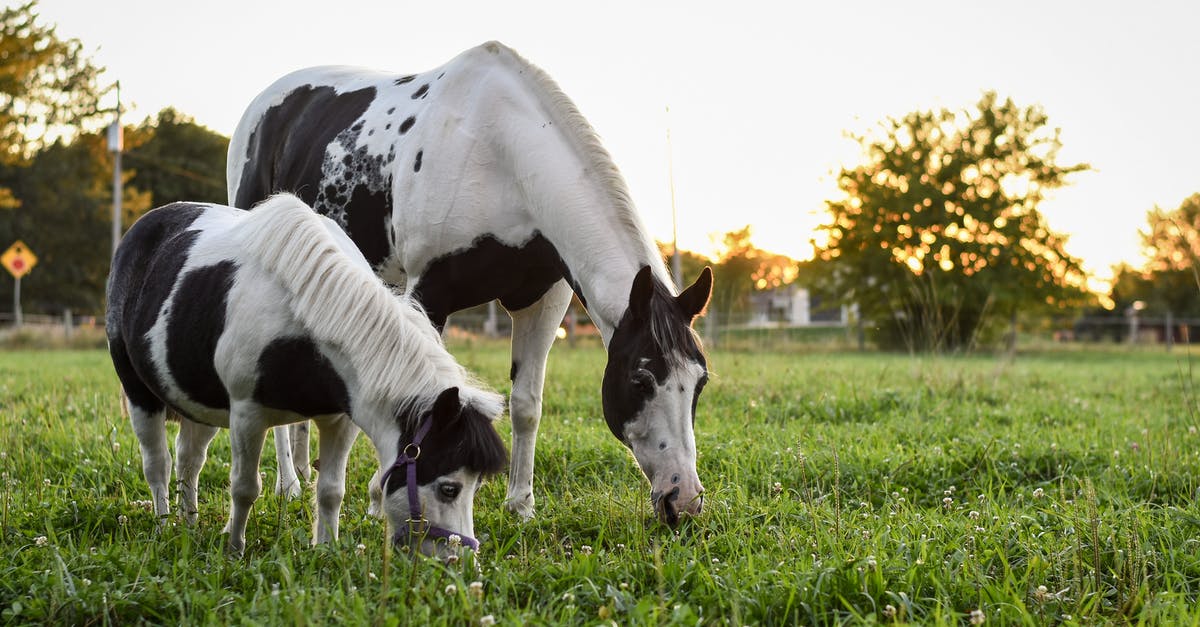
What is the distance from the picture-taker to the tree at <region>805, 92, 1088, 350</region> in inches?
955

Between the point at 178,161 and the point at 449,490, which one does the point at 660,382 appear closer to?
the point at 449,490

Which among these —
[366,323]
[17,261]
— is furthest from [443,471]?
[17,261]

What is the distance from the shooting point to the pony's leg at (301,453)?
5.03 metres

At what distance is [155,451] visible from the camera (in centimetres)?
390

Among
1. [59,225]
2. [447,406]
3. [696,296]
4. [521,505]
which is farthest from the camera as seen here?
[59,225]

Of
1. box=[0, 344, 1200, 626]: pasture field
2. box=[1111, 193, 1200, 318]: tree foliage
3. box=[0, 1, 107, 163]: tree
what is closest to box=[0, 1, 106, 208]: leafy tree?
box=[0, 1, 107, 163]: tree

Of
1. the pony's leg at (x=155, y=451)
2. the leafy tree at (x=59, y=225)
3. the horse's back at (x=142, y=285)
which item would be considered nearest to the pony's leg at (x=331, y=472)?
the horse's back at (x=142, y=285)

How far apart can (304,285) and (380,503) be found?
2.60 ft

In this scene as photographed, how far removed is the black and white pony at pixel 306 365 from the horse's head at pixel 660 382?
66 cm

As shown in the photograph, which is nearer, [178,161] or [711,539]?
[711,539]

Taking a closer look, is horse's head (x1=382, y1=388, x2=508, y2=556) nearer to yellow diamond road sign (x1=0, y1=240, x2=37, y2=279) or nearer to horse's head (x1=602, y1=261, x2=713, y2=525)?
horse's head (x1=602, y1=261, x2=713, y2=525)

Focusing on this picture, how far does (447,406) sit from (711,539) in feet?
3.76

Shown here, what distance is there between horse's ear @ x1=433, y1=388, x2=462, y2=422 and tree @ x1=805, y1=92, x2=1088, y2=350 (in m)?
22.6

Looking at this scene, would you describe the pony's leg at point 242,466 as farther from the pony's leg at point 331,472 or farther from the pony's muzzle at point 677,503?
the pony's muzzle at point 677,503
